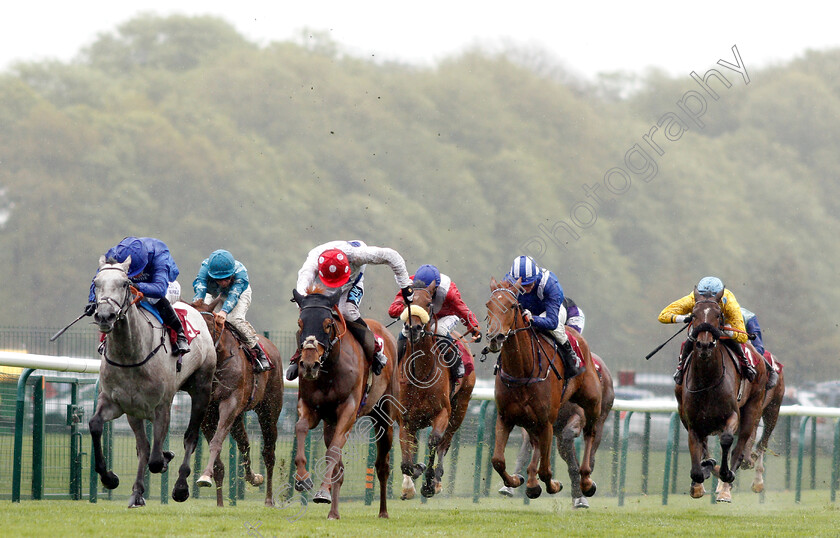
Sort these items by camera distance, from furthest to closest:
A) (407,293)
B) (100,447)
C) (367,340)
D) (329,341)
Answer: (407,293), (367,340), (329,341), (100,447)

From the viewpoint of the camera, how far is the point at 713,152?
49.2m

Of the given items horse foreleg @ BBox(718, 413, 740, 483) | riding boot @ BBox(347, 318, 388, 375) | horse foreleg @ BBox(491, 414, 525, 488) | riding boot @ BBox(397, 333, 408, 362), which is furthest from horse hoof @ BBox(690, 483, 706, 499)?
riding boot @ BBox(347, 318, 388, 375)

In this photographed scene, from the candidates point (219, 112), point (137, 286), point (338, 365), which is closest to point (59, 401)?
point (137, 286)

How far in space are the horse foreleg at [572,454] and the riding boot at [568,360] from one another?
951 millimetres

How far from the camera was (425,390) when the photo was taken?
11078 mm

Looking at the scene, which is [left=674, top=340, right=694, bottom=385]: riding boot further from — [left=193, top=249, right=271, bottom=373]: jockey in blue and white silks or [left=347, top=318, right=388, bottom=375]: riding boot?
[left=193, top=249, right=271, bottom=373]: jockey in blue and white silks

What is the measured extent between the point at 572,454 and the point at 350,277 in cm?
337

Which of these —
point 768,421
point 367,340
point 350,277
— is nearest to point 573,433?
point 367,340

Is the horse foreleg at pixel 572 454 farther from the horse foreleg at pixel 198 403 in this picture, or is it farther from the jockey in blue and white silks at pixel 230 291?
the horse foreleg at pixel 198 403

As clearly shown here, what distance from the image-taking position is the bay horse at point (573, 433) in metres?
11.5

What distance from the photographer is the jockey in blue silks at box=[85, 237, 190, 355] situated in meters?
8.59

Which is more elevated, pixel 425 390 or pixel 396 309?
pixel 396 309

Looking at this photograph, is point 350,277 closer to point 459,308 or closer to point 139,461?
point 139,461

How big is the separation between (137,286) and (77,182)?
109ft
